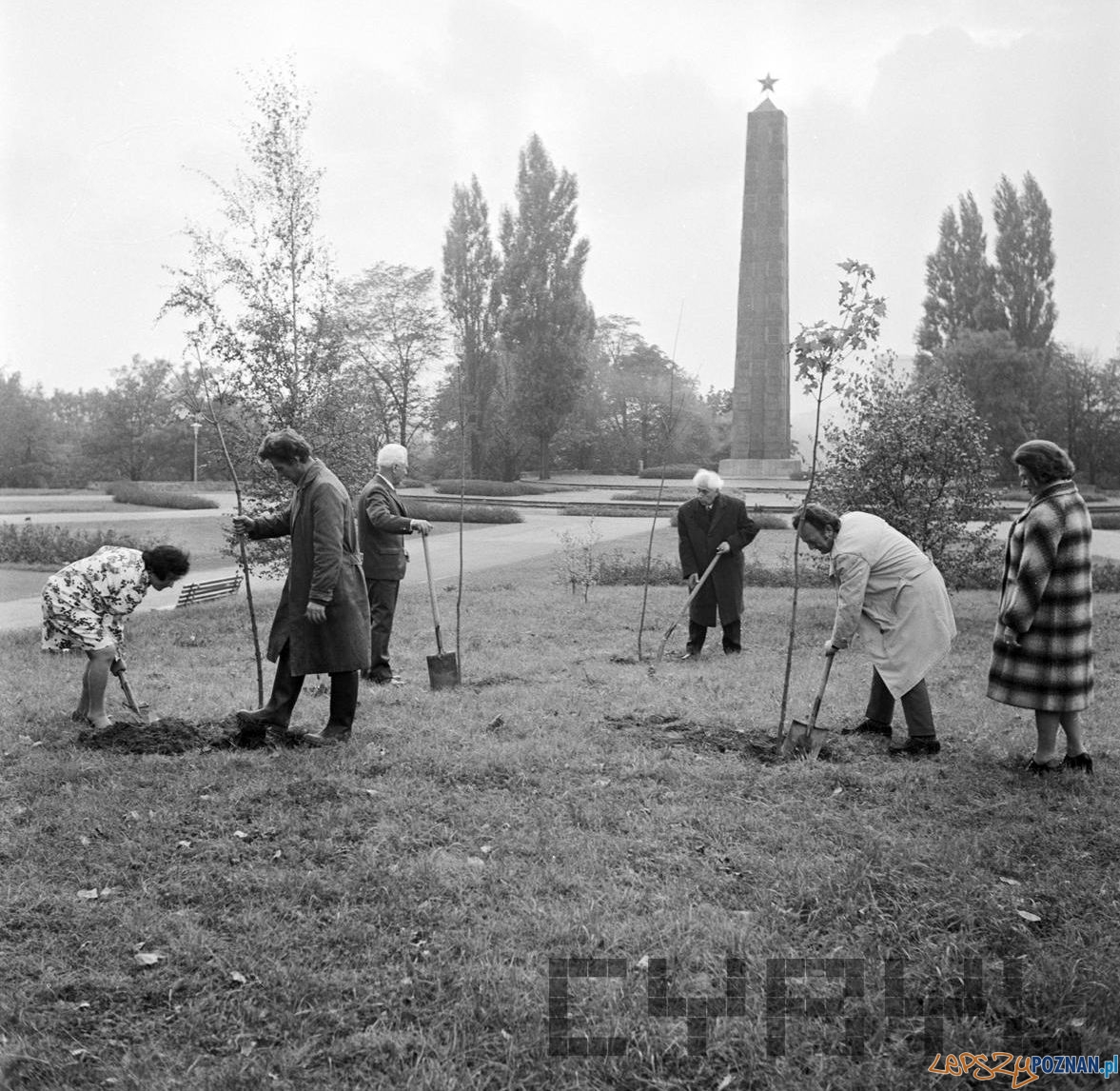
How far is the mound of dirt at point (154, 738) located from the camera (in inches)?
210

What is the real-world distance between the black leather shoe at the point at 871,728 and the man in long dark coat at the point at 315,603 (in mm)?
2981

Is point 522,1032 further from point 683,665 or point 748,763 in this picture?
point 683,665

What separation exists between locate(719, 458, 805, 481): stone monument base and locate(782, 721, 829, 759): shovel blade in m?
27.3

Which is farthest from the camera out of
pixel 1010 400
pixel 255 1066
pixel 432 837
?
pixel 1010 400

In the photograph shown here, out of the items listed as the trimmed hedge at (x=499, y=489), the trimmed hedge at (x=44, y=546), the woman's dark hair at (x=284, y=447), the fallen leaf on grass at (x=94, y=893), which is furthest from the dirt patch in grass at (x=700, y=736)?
the trimmed hedge at (x=499, y=489)

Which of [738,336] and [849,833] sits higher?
[738,336]

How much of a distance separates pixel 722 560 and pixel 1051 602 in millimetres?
4109

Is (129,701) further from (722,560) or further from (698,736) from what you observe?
(722,560)

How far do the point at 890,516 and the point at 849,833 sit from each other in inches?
285

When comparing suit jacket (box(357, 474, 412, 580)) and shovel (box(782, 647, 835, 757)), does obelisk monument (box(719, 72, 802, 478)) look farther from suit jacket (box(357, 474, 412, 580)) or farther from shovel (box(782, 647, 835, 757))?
shovel (box(782, 647, 835, 757))

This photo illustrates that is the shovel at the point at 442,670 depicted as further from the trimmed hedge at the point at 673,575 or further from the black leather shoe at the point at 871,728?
the trimmed hedge at the point at 673,575

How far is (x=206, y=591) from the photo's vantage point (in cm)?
1235

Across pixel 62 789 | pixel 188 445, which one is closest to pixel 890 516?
pixel 62 789

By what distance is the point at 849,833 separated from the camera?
4.29 meters
